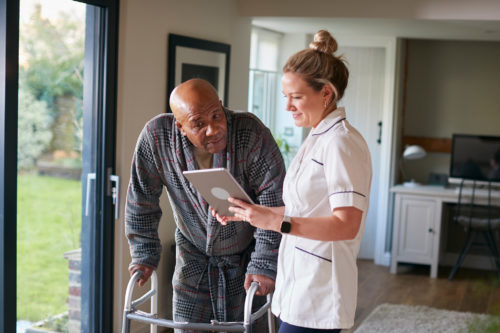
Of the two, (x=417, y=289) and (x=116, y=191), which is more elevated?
(x=116, y=191)

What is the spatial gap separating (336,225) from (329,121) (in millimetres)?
290

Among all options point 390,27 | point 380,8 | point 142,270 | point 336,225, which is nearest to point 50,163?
point 142,270

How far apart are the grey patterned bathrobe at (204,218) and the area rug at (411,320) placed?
7.04ft

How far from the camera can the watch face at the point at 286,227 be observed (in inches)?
63.0

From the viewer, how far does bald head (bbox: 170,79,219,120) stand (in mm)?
1992

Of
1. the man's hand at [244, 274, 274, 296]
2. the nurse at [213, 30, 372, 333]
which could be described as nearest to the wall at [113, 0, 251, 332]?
the man's hand at [244, 274, 274, 296]

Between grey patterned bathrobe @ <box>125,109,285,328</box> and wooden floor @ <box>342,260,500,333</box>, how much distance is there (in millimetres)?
2292

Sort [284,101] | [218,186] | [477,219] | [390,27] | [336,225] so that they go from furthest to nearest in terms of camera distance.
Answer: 1. [284,101]
2. [477,219]
3. [390,27]
4. [218,186]
5. [336,225]

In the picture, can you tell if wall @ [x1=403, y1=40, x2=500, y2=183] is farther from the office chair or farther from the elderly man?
the elderly man

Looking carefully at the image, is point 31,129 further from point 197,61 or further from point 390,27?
point 390,27

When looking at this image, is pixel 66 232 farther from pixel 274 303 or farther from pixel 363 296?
pixel 363 296

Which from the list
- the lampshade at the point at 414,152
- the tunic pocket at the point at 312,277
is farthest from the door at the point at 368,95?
the tunic pocket at the point at 312,277

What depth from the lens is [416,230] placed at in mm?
5840

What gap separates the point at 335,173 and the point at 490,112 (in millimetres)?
5130
